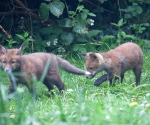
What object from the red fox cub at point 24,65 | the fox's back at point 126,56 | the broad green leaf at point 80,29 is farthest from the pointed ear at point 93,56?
the broad green leaf at point 80,29

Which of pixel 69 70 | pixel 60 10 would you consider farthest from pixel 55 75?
pixel 60 10

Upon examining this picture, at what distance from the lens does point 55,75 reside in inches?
326

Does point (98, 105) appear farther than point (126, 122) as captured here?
Yes

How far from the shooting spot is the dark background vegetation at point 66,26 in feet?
35.4

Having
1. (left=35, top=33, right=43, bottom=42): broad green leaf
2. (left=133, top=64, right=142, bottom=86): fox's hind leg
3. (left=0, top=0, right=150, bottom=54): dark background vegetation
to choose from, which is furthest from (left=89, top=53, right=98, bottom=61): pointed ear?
(left=35, top=33, right=43, bottom=42): broad green leaf

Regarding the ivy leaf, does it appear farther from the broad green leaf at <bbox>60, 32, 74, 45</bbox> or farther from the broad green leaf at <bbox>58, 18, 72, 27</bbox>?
the broad green leaf at <bbox>60, 32, 74, 45</bbox>

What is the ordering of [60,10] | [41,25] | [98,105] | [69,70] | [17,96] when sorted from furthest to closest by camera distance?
[41,25]
[60,10]
[69,70]
[98,105]
[17,96]

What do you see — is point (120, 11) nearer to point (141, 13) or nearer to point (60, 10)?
point (141, 13)

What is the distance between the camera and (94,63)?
881 centimetres

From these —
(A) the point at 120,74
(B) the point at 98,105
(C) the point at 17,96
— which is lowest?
(A) the point at 120,74

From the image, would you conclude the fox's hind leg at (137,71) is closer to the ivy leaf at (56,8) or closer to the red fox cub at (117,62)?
the red fox cub at (117,62)

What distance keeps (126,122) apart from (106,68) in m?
4.04

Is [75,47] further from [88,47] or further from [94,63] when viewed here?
[94,63]

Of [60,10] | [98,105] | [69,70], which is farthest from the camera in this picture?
[60,10]
